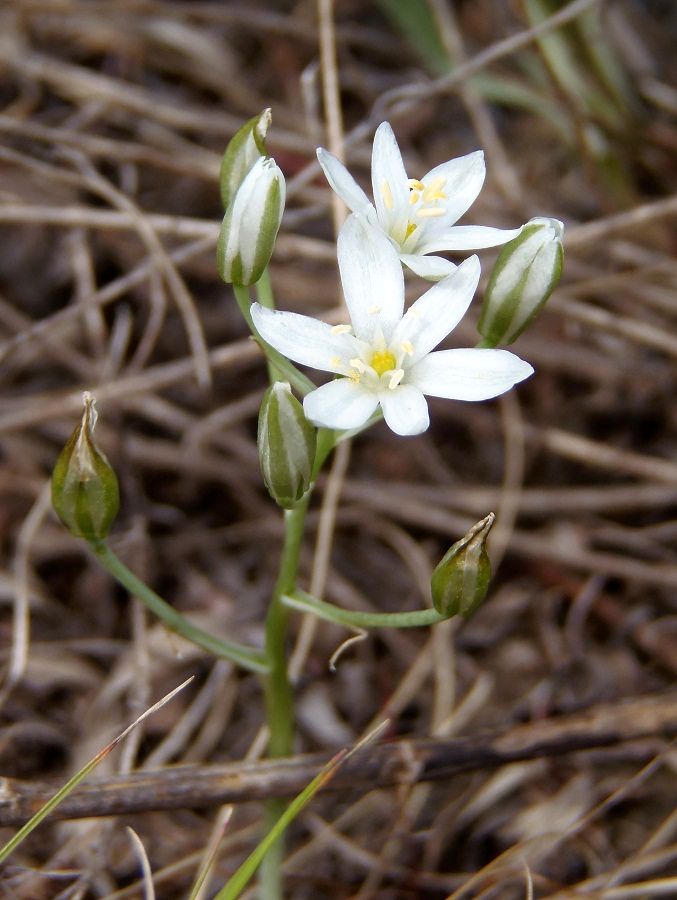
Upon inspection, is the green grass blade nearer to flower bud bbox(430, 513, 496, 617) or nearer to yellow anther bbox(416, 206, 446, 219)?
flower bud bbox(430, 513, 496, 617)

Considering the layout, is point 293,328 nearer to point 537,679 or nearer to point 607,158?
point 537,679

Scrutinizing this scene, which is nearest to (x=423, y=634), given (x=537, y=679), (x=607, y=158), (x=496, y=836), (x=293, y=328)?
(x=537, y=679)

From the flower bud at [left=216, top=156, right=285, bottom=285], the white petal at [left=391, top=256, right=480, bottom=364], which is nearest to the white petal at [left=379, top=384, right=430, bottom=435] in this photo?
the white petal at [left=391, top=256, right=480, bottom=364]

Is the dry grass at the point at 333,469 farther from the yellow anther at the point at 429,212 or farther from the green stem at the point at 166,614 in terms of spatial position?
the yellow anther at the point at 429,212

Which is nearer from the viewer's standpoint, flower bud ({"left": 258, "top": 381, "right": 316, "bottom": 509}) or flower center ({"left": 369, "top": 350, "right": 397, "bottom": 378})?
flower bud ({"left": 258, "top": 381, "right": 316, "bottom": 509})

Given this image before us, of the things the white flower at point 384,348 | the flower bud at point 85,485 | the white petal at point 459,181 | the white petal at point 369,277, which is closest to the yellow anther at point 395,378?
the white flower at point 384,348

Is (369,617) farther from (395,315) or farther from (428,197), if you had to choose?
(428,197)

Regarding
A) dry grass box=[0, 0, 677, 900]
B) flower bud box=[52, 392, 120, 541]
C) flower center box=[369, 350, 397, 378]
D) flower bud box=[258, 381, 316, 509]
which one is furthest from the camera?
dry grass box=[0, 0, 677, 900]
